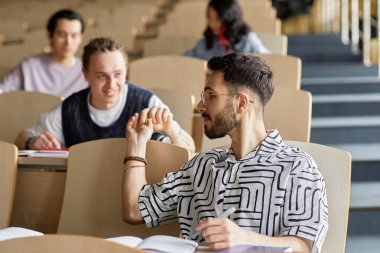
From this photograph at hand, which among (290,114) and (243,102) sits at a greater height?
(243,102)

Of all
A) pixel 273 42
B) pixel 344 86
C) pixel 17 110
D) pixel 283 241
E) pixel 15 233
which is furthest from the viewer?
pixel 273 42

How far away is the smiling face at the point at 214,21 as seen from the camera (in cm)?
568

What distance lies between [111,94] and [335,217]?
1.21 metres

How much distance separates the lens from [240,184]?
2609 millimetres

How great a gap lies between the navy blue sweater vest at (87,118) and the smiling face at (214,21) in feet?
6.40

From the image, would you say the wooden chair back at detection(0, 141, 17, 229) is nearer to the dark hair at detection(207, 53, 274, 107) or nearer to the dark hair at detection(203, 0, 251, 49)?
the dark hair at detection(207, 53, 274, 107)

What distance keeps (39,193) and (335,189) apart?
3.80ft

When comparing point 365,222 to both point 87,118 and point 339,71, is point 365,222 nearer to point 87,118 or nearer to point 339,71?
point 87,118

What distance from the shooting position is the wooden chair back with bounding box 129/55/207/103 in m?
4.99

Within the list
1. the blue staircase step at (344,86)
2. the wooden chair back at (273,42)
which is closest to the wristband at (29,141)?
the blue staircase step at (344,86)

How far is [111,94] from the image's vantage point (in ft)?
12.1

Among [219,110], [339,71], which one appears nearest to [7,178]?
[219,110]

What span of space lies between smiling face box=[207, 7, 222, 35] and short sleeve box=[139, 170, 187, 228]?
295cm

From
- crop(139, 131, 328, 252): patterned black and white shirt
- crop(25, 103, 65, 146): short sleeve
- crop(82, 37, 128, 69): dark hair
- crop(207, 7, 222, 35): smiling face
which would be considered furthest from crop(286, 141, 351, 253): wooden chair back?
crop(207, 7, 222, 35): smiling face
